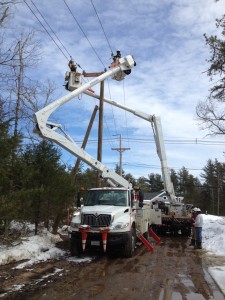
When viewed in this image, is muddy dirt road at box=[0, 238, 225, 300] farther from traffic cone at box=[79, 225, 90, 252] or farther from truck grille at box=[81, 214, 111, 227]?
truck grille at box=[81, 214, 111, 227]

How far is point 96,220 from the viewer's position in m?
12.2

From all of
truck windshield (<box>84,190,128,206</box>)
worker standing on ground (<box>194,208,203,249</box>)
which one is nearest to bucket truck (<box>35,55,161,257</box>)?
truck windshield (<box>84,190,128,206</box>)

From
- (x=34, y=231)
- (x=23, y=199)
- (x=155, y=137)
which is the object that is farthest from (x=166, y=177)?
(x=23, y=199)

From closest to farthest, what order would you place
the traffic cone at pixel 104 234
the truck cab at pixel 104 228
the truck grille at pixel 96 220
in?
the traffic cone at pixel 104 234, the truck cab at pixel 104 228, the truck grille at pixel 96 220

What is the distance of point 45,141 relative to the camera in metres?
15.1

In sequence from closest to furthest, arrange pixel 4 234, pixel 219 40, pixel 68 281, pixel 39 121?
pixel 68 281, pixel 4 234, pixel 39 121, pixel 219 40

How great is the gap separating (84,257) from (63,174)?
456cm

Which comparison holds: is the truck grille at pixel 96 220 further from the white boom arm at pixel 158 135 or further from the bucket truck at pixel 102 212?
the white boom arm at pixel 158 135

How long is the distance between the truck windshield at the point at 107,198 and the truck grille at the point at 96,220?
5.10 feet

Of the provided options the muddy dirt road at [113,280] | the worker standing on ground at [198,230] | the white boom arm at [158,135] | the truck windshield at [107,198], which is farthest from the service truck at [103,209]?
the white boom arm at [158,135]

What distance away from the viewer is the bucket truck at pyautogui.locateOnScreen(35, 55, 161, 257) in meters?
12.0

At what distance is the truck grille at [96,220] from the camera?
12086mm

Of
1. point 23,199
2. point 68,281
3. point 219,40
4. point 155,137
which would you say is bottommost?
point 68,281

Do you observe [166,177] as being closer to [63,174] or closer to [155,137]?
[155,137]
